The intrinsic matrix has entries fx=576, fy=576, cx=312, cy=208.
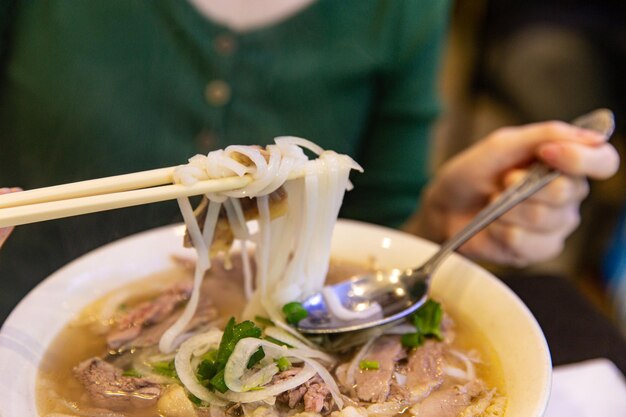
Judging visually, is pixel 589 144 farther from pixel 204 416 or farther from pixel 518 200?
pixel 204 416

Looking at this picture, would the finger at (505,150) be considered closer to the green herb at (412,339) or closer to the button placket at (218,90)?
the green herb at (412,339)

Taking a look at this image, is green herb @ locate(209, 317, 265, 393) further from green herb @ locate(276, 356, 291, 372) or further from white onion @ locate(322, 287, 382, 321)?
white onion @ locate(322, 287, 382, 321)

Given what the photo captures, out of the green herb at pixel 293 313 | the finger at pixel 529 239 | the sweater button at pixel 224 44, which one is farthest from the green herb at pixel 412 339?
the sweater button at pixel 224 44

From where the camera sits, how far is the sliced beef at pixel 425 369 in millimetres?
A: 1177

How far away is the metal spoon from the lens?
130cm

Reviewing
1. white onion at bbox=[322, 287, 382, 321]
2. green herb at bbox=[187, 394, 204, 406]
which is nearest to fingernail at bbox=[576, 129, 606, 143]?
white onion at bbox=[322, 287, 382, 321]

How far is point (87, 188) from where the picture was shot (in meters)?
1.03

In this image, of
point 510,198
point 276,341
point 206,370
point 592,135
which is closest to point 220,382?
point 206,370

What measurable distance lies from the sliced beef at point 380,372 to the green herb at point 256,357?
212mm

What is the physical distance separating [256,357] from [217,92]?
1.07 meters

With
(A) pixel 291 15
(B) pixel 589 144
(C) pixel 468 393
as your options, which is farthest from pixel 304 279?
(A) pixel 291 15

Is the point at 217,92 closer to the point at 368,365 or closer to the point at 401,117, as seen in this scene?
the point at 401,117

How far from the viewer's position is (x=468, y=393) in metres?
1.16

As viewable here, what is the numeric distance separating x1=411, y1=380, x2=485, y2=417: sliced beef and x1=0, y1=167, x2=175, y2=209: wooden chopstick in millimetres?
659
